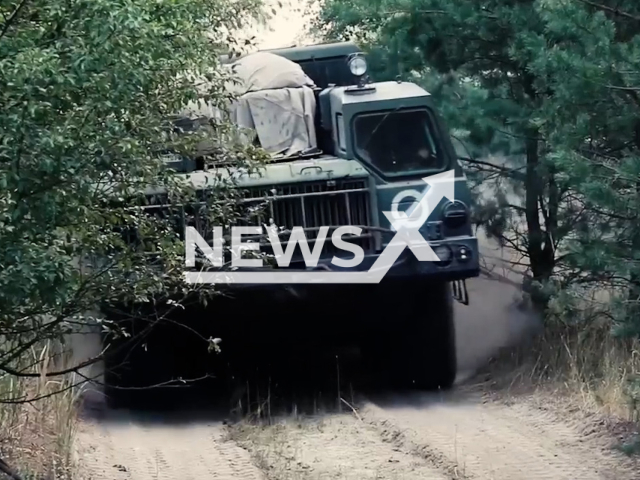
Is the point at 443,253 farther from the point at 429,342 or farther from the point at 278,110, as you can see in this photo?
the point at 278,110

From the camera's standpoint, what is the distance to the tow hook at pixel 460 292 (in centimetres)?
834

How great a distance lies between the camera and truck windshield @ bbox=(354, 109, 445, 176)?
25.1 ft

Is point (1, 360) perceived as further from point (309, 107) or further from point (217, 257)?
point (309, 107)

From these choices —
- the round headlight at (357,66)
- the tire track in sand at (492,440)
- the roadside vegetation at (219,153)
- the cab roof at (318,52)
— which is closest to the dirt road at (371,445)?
the tire track in sand at (492,440)

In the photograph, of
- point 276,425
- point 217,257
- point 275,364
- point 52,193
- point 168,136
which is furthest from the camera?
point 275,364

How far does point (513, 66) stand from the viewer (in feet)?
28.2

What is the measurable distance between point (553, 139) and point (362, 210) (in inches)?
75.0

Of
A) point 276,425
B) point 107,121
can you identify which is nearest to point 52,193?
point 107,121

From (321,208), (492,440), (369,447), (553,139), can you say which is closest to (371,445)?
(369,447)

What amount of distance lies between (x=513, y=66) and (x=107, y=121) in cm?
532

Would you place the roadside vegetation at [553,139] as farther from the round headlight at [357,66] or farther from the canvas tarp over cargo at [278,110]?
the canvas tarp over cargo at [278,110]

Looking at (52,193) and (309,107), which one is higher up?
(309,107)

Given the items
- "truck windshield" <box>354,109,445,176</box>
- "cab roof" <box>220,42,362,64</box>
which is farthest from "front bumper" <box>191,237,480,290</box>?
"cab roof" <box>220,42,362,64</box>

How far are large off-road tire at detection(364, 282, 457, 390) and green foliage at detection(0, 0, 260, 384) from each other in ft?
10.5
